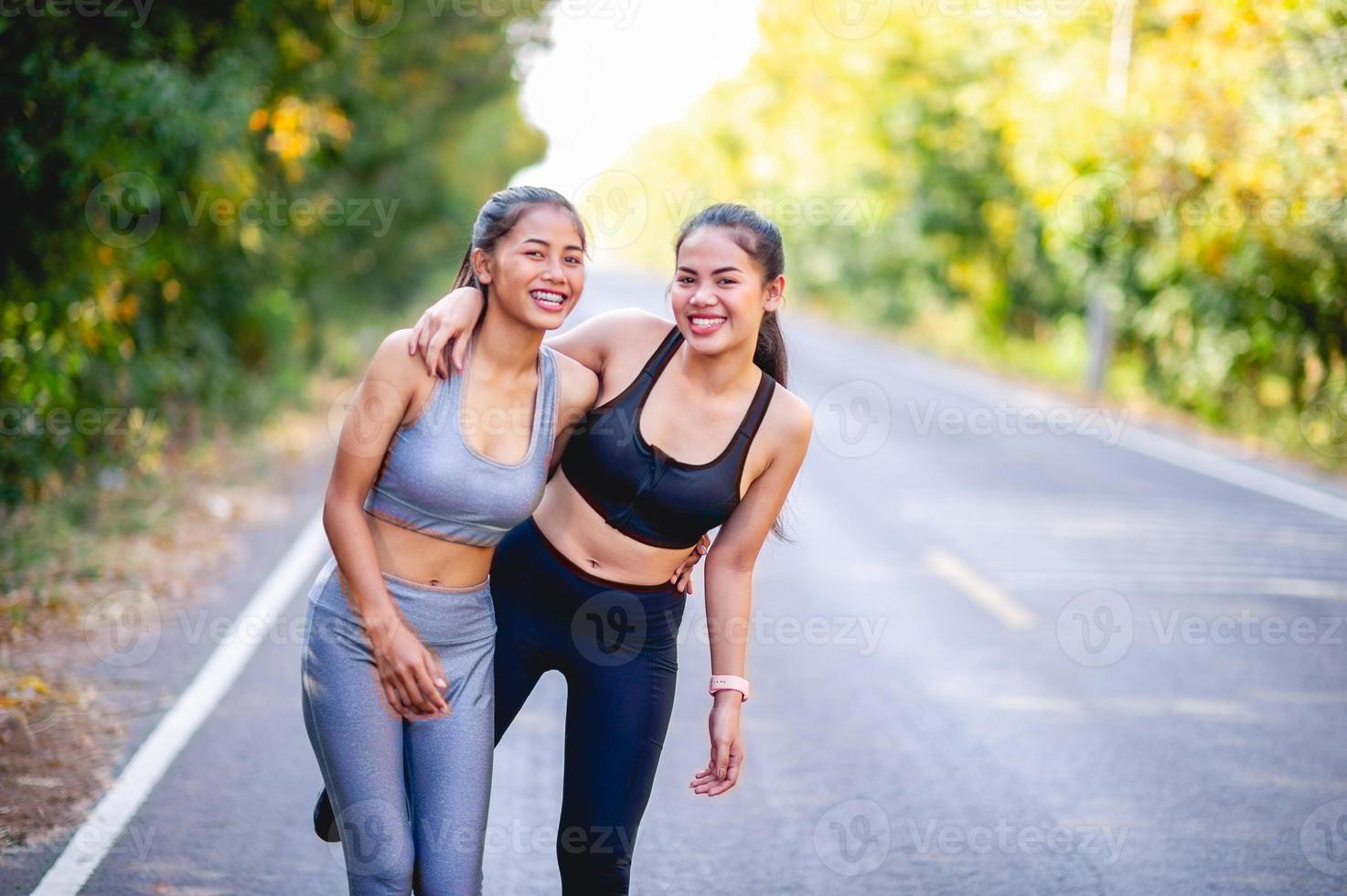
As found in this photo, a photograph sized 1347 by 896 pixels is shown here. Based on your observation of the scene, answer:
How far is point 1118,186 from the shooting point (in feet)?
59.5

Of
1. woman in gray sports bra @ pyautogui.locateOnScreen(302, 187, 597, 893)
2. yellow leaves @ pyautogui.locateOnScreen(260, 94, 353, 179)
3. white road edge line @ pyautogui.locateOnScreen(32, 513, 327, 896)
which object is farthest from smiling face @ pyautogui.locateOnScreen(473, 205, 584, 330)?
yellow leaves @ pyautogui.locateOnScreen(260, 94, 353, 179)

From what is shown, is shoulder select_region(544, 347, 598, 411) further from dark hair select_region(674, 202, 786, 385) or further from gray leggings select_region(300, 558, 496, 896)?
gray leggings select_region(300, 558, 496, 896)

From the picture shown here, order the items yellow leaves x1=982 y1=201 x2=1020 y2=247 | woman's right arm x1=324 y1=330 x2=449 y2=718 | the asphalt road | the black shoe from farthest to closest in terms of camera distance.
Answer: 1. yellow leaves x1=982 y1=201 x2=1020 y2=247
2. the asphalt road
3. the black shoe
4. woman's right arm x1=324 y1=330 x2=449 y2=718

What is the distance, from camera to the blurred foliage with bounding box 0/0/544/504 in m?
8.01

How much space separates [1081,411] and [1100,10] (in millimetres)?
6414

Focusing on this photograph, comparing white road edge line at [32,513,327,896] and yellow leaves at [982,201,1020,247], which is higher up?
yellow leaves at [982,201,1020,247]

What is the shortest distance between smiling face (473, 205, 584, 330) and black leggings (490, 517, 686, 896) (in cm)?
68

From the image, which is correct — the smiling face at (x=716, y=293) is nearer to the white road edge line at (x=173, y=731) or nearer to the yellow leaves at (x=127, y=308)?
the white road edge line at (x=173, y=731)

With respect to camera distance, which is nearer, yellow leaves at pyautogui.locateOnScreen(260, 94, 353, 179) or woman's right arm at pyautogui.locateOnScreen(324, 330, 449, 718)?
woman's right arm at pyautogui.locateOnScreen(324, 330, 449, 718)

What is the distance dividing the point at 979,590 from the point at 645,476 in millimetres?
5585

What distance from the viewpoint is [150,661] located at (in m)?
6.65

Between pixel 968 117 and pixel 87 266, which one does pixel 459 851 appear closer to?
pixel 87 266

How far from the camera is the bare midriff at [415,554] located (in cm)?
322

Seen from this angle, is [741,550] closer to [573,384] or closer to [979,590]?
[573,384]
